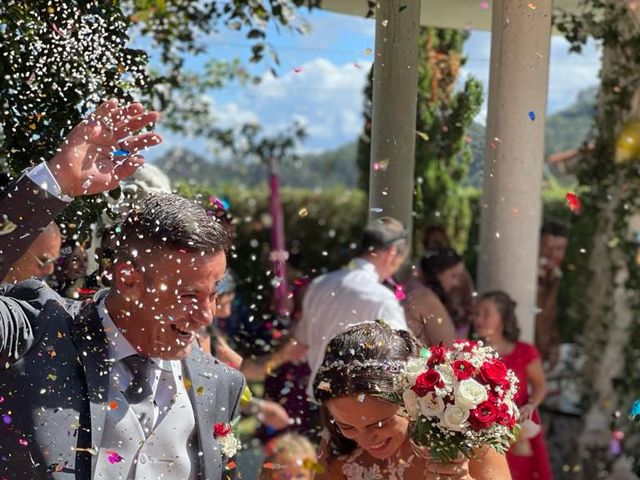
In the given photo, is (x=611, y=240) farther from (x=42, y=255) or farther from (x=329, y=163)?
(x=329, y=163)

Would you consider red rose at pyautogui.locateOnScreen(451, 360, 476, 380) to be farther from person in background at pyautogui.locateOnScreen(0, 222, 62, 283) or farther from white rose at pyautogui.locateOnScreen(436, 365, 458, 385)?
person in background at pyautogui.locateOnScreen(0, 222, 62, 283)

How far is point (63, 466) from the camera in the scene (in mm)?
2260

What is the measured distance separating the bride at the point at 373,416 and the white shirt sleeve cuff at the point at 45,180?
1041mm

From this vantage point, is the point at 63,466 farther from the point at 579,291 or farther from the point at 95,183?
the point at 579,291

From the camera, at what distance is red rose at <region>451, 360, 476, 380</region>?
2789 millimetres

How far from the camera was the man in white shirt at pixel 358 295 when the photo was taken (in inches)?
187

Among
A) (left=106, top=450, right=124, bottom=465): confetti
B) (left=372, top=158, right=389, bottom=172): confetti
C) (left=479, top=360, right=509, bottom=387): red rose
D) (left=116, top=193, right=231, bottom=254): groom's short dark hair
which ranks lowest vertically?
(left=479, top=360, right=509, bottom=387): red rose

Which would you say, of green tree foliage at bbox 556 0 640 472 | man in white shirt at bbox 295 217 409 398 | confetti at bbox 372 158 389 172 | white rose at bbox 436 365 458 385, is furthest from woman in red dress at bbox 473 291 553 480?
white rose at bbox 436 365 458 385

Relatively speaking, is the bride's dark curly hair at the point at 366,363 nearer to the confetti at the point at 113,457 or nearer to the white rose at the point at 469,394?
the white rose at the point at 469,394

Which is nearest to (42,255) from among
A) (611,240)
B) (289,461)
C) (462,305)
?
(289,461)

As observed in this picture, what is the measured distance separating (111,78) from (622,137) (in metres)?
3.91

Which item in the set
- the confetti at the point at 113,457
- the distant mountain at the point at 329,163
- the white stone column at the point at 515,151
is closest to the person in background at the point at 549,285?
the distant mountain at the point at 329,163

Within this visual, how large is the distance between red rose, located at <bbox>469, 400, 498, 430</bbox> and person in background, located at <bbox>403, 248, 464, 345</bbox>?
2.75 ft

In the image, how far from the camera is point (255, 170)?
21.4 m
